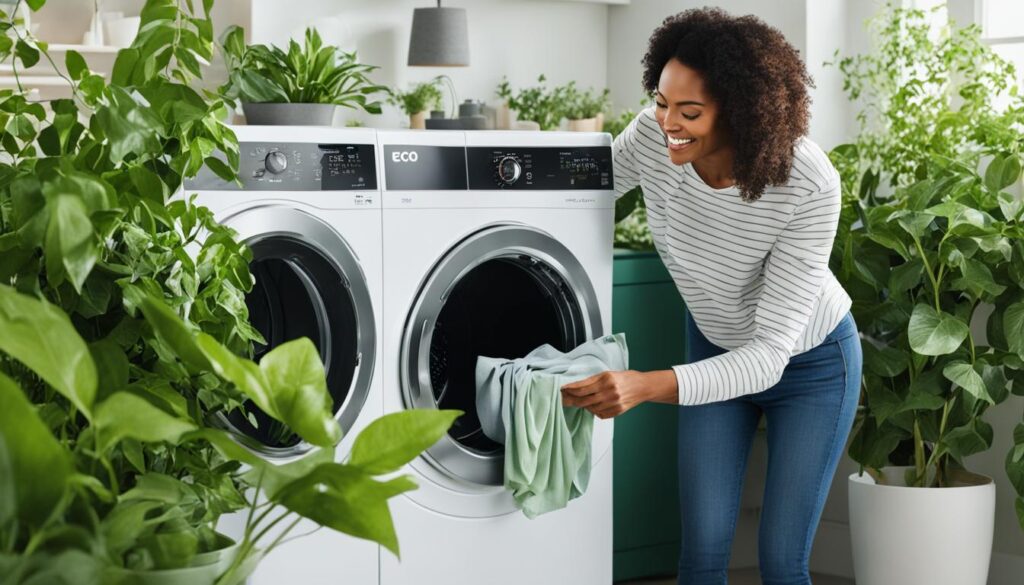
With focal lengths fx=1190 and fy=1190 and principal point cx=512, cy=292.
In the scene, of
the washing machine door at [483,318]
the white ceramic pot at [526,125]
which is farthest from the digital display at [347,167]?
the white ceramic pot at [526,125]

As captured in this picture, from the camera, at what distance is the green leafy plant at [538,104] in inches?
145

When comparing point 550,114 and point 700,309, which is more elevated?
point 550,114

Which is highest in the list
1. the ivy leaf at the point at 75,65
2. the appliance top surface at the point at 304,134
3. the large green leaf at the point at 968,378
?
the ivy leaf at the point at 75,65

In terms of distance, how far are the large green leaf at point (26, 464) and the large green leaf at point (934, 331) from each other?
214 centimetres

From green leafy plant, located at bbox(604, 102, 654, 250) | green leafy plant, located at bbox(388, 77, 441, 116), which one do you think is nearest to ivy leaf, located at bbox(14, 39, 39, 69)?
green leafy plant, located at bbox(604, 102, 654, 250)

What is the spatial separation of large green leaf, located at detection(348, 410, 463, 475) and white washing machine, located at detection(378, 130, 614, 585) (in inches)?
51.4

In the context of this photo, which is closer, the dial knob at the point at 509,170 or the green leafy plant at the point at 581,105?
the dial knob at the point at 509,170

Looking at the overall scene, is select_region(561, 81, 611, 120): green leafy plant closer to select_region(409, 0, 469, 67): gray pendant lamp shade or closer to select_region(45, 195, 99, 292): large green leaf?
select_region(409, 0, 469, 67): gray pendant lamp shade

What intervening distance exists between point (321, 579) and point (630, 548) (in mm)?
1026

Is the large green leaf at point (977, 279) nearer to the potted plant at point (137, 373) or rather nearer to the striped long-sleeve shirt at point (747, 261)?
the striped long-sleeve shirt at point (747, 261)

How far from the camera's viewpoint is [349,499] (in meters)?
0.85

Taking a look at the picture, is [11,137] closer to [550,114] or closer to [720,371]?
[720,371]

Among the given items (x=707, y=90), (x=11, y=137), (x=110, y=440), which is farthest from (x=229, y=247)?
(x=707, y=90)

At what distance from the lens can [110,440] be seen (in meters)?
0.79
